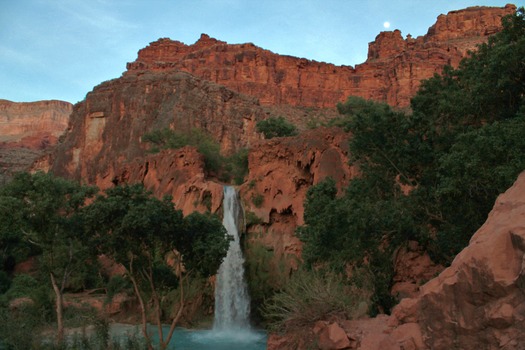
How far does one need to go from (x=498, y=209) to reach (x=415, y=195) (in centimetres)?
664

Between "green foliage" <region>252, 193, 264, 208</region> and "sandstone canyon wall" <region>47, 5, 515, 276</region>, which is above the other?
"sandstone canyon wall" <region>47, 5, 515, 276</region>

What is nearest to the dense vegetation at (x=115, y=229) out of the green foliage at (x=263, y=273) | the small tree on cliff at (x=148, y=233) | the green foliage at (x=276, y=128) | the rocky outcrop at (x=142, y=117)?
the small tree on cliff at (x=148, y=233)

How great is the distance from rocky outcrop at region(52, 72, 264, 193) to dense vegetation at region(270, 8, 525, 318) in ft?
124

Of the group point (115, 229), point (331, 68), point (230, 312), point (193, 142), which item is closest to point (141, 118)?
point (193, 142)

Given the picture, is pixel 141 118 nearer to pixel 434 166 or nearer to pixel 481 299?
pixel 434 166

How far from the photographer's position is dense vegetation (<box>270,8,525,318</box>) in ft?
38.0

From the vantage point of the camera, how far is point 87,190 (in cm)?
1589

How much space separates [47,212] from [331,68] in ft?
271

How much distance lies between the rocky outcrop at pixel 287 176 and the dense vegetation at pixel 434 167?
396 inches

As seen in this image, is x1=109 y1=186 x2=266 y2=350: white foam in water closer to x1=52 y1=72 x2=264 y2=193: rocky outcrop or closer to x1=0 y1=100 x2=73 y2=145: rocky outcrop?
x1=52 y1=72 x2=264 y2=193: rocky outcrop

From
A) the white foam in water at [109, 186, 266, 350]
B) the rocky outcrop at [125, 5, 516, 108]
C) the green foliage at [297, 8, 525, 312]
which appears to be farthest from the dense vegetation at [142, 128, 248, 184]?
the rocky outcrop at [125, 5, 516, 108]

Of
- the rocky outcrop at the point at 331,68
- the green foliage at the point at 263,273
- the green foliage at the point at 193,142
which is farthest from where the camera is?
the rocky outcrop at the point at 331,68

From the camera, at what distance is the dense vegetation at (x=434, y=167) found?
11578 millimetres

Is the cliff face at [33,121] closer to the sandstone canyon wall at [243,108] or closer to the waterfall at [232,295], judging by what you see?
the sandstone canyon wall at [243,108]
